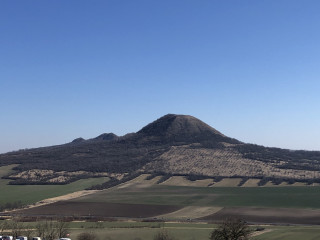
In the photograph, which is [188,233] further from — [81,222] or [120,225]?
[81,222]

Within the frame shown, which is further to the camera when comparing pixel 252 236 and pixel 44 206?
pixel 44 206

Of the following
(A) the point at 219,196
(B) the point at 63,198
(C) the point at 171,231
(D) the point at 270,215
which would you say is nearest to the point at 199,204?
(A) the point at 219,196

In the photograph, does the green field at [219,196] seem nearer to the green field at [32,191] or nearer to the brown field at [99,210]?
the brown field at [99,210]

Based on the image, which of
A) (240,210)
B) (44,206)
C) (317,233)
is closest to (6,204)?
(44,206)

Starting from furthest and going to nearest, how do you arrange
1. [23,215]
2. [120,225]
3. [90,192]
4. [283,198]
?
[90,192]
[283,198]
[23,215]
[120,225]

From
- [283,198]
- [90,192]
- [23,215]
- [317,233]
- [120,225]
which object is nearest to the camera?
[317,233]

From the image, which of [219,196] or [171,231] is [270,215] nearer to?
[219,196]

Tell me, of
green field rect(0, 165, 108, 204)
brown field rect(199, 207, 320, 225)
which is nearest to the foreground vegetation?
brown field rect(199, 207, 320, 225)
